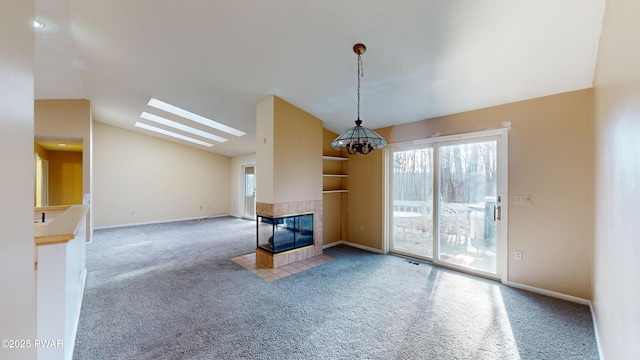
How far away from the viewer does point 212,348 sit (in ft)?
6.83

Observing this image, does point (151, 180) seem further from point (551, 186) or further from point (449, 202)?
point (551, 186)

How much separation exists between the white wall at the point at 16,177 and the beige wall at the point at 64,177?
8848mm

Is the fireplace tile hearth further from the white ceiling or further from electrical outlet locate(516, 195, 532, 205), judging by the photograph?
electrical outlet locate(516, 195, 532, 205)

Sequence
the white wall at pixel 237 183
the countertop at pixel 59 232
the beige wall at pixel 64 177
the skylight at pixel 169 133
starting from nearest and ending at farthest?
the countertop at pixel 59 232 → the skylight at pixel 169 133 → the beige wall at pixel 64 177 → the white wall at pixel 237 183

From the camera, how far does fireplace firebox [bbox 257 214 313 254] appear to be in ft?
13.1

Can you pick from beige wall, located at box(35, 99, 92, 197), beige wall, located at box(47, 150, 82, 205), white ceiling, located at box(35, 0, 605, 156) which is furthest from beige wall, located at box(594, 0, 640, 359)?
beige wall, located at box(47, 150, 82, 205)

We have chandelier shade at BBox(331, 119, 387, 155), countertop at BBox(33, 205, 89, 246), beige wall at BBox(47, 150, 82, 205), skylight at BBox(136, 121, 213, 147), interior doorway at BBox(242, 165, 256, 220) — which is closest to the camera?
countertop at BBox(33, 205, 89, 246)

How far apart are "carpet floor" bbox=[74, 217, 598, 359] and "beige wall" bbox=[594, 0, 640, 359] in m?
0.59

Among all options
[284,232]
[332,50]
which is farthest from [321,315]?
[332,50]

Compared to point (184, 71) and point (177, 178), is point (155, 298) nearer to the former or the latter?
point (184, 71)

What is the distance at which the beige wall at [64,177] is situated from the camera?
24.2 feet

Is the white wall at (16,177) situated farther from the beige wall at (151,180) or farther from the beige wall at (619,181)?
the beige wall at (151,180)

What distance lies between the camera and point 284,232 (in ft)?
13.5

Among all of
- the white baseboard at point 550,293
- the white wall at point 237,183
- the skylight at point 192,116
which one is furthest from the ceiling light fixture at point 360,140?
the white wall at point 237,183
